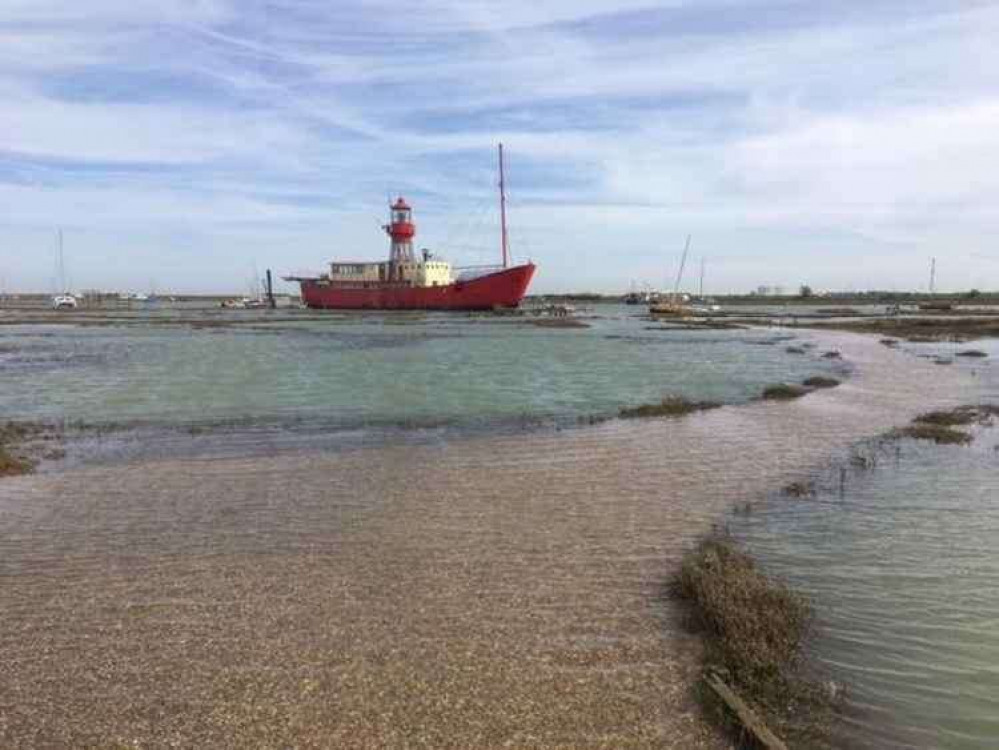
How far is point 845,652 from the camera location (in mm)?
7031

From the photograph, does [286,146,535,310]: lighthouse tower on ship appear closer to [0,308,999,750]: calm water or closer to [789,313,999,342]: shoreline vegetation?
[789,313,999,342]: shoreline vegetation

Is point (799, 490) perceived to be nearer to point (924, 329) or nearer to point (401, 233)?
point (924, 329)

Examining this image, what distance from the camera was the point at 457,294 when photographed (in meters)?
105

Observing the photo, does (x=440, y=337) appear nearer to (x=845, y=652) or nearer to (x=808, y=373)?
(x=808, y=373)

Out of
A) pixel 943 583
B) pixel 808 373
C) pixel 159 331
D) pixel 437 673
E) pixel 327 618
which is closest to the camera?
pixel 437 673

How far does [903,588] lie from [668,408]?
14806mm

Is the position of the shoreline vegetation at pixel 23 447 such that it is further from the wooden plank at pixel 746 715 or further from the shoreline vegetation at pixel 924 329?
the shoreline vegetation at pixel 924 329

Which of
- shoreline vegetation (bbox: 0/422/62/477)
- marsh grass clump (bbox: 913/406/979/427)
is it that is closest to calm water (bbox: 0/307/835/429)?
shoreline vegetation (bbox: 0/422/62/477)

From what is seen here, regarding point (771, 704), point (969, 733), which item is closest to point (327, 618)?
point (771, 704)

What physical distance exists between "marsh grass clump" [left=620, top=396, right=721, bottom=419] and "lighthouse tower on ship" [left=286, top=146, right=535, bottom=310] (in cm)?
7489

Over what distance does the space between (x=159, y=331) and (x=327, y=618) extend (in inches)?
2584

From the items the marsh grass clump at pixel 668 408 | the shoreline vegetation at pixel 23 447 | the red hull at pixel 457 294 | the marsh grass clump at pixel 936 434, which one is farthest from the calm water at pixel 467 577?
the red hull at pixel 457 294

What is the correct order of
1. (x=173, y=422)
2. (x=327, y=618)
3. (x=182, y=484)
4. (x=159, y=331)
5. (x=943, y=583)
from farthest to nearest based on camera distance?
(x=159, y=331), (x=173, y=422), (x=182, y=484), (x=943, y=583), (x=327, y=618)

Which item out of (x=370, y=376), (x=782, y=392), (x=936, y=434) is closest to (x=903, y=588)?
(x=936, y=434)
